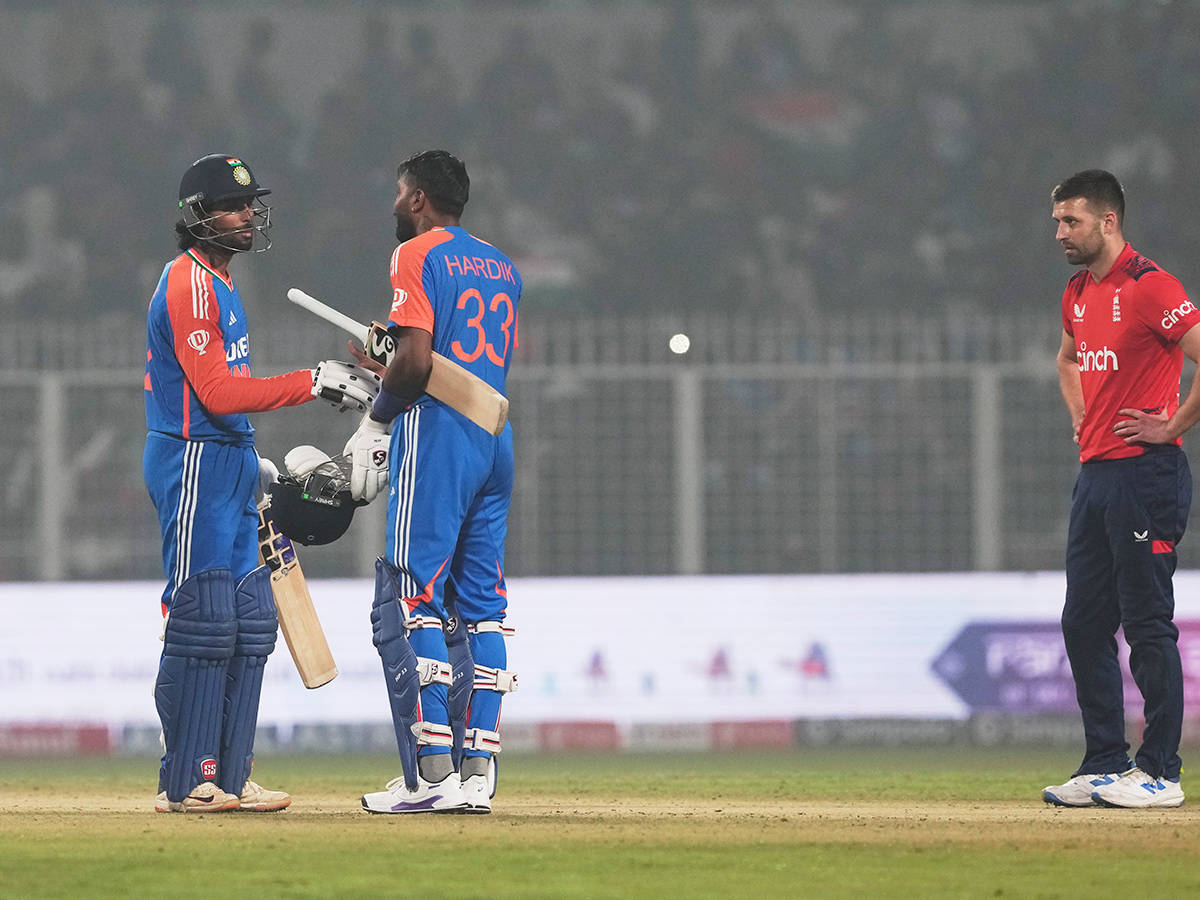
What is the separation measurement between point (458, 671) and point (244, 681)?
0.72 m

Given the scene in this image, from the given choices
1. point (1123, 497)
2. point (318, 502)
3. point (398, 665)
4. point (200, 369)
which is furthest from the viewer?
point (1123, 497)

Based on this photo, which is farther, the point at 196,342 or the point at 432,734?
the point at 196,342

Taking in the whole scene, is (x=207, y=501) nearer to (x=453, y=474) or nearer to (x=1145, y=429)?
(x=453, y=474)

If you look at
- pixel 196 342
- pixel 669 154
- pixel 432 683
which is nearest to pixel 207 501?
pixel 196 342

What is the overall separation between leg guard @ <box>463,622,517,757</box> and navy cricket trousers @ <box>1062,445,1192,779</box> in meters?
2.12

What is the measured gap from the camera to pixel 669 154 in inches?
966

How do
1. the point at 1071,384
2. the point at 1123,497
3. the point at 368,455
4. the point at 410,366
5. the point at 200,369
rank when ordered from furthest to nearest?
1. the point at 1071,384
2. the point at 1123,497
3. the point at 368,455
4. the point at 200,369
5. the point at 410,366

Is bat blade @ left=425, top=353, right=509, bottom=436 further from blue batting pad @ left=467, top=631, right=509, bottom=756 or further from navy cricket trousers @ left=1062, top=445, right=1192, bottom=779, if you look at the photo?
navy cricket trousers @ left=1062, top=445, right=1192, bottom=779

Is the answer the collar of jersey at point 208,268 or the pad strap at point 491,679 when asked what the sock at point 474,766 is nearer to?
the pad strap at point 491,679

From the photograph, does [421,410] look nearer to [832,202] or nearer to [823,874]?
[823,874]

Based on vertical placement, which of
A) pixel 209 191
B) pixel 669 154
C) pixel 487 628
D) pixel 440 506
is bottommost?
pixel 487 628

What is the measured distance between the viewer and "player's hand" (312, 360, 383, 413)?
5.75 metres

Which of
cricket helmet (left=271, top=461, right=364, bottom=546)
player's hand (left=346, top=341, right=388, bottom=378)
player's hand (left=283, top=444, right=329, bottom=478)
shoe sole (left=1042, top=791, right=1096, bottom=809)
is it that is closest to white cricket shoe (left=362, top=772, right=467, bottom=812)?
cricket helmet (left=271, top=461, right=364, bottom=546)

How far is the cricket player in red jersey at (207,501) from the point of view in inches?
226
